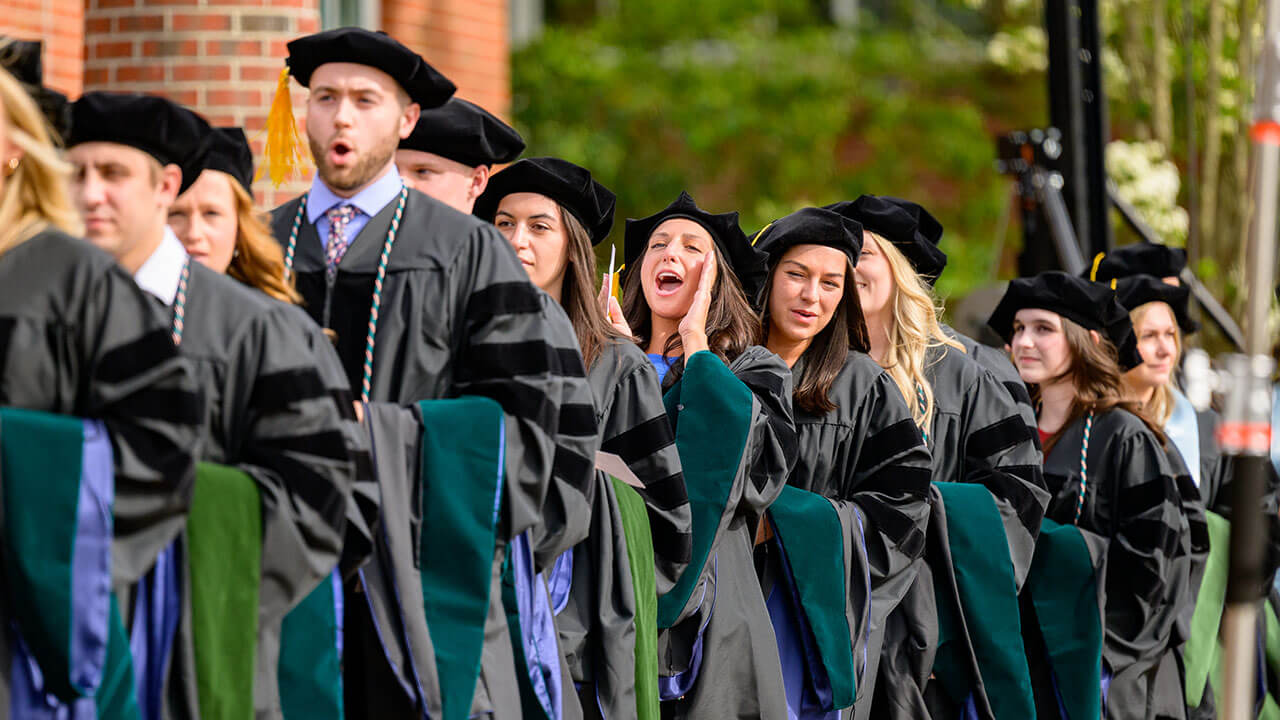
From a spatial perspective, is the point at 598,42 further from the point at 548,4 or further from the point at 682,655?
the point at 682,655

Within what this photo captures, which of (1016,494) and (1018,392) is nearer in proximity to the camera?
(1016,494)

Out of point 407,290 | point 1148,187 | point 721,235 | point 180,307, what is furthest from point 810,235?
point 1148,187

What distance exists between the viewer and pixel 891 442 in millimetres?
5316

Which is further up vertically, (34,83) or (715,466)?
(34,83)

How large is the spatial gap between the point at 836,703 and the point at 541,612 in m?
1.27

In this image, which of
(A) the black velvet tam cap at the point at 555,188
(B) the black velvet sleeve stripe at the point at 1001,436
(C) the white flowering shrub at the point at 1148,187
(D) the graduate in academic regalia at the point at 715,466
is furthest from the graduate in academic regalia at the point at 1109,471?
(C) the white flowering shrub at the point at 1148,187

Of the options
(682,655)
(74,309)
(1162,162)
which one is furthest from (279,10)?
(1162,162)

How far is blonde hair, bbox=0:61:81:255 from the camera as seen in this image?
3.08 metres

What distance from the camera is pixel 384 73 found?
3898mm

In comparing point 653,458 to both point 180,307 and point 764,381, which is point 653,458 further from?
point 180,307

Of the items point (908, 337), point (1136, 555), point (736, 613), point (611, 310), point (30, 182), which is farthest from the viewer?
point (1136, 555)

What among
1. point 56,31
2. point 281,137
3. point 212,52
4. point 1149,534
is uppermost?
point 56,31

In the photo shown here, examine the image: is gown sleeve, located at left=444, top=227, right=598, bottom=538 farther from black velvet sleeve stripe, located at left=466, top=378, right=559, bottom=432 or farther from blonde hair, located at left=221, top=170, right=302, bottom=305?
blonde hair, located at left=221, top=170, right=302, bottom=305

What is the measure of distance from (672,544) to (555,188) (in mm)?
1076
